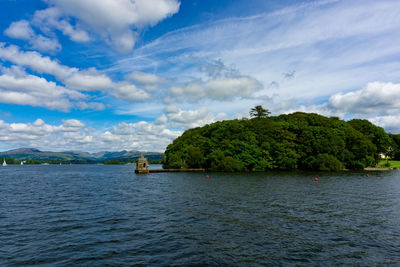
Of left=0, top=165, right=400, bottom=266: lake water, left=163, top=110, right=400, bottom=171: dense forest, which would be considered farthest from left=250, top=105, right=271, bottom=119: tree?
left=0, top=165, right=400, bottom=266: lake water

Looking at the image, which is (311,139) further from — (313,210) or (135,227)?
(135,227)

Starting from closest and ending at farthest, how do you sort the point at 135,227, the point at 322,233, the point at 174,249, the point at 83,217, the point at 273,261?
the point at 273,261 < the point at 174,249 < the point at 322,233 < the point at 135,227 < the point at 83,217

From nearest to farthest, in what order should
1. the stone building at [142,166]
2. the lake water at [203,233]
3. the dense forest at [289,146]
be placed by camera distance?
the lake water at [203,233] < the dense forest at [289,146] < the stone building at [142,166]

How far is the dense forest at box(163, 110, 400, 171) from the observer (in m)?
99.9

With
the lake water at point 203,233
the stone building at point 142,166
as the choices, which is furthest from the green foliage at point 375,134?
the stone building at point 142,166

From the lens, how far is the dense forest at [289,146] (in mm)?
99938

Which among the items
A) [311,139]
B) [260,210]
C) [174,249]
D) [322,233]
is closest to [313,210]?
[260,210]

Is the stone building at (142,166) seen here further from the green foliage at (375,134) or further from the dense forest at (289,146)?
the green foliage at (375,134)

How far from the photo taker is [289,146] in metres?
102

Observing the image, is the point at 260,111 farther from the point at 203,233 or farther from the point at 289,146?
the point at 203,233

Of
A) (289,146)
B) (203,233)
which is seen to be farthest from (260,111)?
(203,233)

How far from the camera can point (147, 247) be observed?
53.5 feet

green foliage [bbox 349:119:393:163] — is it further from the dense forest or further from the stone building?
the stone building

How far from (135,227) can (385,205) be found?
Answer: 30.5 metres
